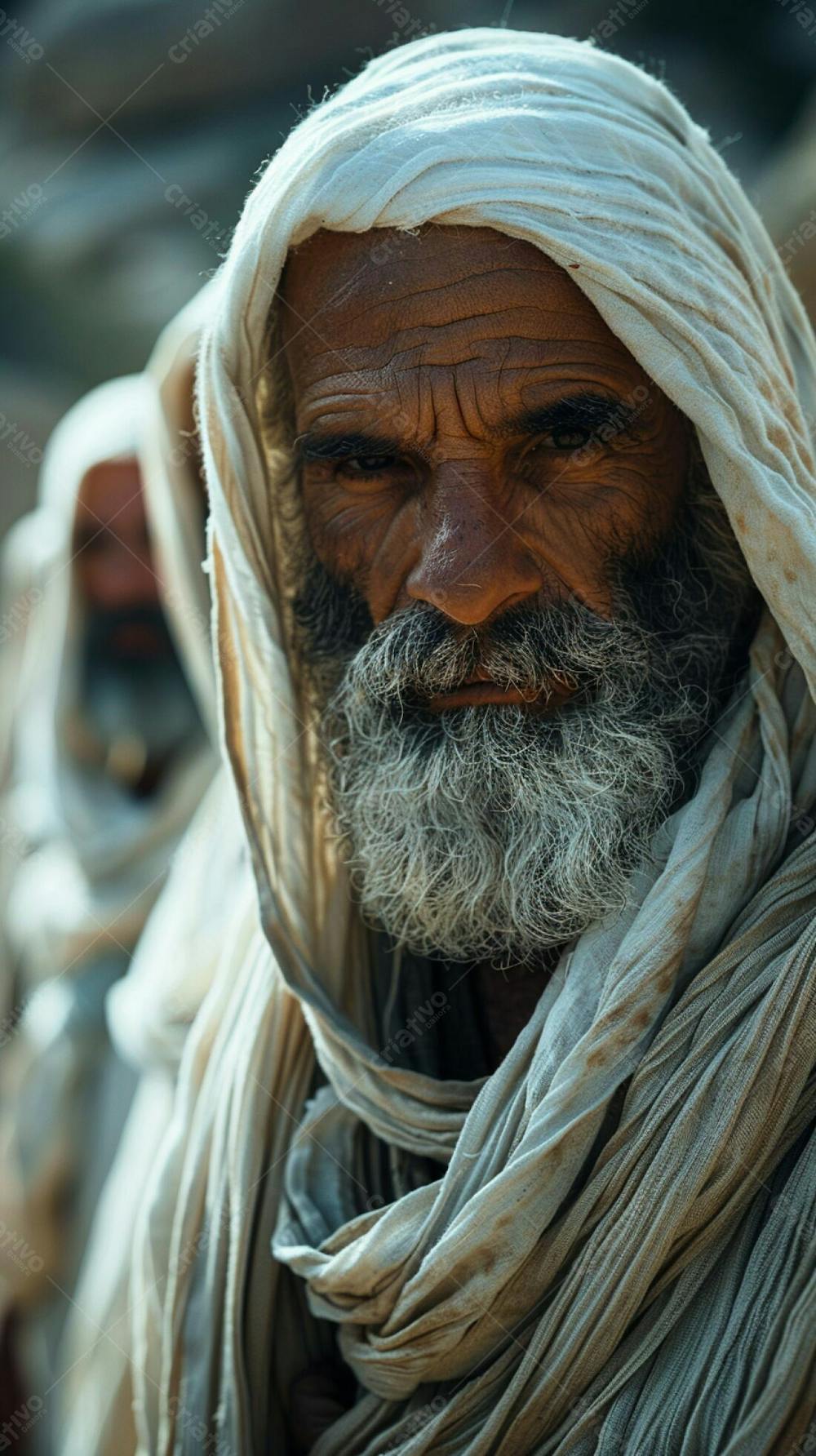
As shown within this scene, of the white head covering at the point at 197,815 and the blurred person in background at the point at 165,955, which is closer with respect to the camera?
the blurred person in background at the point at 165,955

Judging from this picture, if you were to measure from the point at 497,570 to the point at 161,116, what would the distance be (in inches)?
203

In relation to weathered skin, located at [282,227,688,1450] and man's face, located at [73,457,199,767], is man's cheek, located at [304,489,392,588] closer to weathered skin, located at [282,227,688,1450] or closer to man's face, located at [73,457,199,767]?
weathered skin, located at [282,227,688,1450]

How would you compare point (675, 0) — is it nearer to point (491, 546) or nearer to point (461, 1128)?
point (491, 546)

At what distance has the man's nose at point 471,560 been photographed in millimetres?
1816

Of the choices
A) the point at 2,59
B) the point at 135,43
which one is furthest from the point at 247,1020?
the point at 2,59

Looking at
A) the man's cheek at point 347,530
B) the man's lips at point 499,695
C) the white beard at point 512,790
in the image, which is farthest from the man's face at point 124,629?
the man's lips at point 499,695

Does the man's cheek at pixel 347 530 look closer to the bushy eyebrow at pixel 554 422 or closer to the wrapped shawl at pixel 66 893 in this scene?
the bushy eyebrow at pixel 554 422

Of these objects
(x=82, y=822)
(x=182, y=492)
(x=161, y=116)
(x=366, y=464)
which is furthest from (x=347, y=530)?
(x=161, y=116)

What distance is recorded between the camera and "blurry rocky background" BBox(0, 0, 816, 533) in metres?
5.12

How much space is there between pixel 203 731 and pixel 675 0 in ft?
10.3

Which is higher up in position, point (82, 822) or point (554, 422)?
point (554, 422)

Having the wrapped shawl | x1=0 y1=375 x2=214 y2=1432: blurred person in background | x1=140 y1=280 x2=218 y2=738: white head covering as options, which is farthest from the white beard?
the wrapped shawl

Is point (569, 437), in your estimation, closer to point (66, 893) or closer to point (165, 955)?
point (165, 955)

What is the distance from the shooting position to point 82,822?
3.80m
